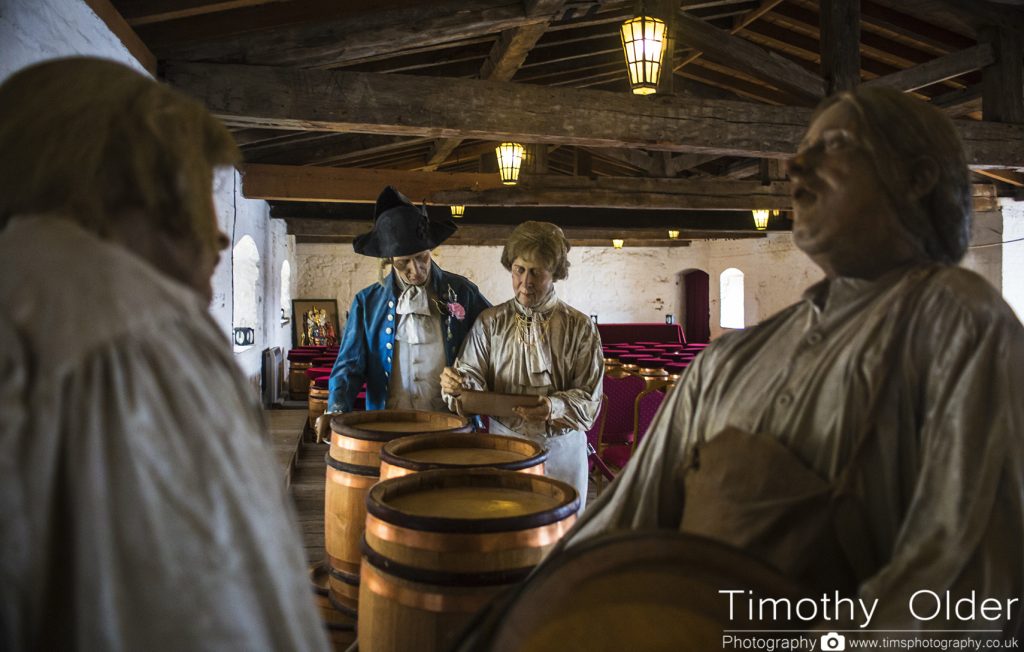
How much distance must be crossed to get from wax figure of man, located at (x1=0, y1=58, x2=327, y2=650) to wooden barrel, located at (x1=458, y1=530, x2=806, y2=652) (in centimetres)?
29

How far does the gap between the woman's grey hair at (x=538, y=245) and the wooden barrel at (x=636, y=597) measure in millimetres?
2080

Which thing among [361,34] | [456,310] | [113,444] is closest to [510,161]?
[361,34]

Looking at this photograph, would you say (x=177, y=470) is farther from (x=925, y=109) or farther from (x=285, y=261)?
(x=285, y=261)

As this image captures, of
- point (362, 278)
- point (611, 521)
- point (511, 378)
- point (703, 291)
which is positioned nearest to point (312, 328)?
point (362, 278)

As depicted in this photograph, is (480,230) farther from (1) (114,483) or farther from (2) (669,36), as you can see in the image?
(1) (114,483)

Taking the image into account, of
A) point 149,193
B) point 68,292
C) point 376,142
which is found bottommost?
point 68,292

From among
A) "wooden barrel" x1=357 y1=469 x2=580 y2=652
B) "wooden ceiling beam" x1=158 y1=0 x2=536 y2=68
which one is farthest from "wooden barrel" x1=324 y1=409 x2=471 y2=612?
"wooden ceiling beam" x1=158 y1=0 x2=536 y2=68

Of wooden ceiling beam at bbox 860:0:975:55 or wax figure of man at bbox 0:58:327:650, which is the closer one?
wax figure of man at bbox 0:58:327:650

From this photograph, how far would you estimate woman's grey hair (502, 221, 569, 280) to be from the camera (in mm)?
2910

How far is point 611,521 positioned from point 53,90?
3.36 ft

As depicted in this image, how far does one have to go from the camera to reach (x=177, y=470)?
62 cm

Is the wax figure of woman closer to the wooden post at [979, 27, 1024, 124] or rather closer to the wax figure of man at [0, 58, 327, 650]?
the wax figure of man at [0, 58, 327, 650]

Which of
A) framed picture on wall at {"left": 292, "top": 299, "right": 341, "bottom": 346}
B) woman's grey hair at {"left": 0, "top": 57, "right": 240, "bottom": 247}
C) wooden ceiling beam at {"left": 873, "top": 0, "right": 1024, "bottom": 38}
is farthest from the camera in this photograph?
framed picture on wall at {"left": 292, "top": 299, "right": 341, "bottom": 346}

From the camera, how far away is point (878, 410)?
1.02 meters
